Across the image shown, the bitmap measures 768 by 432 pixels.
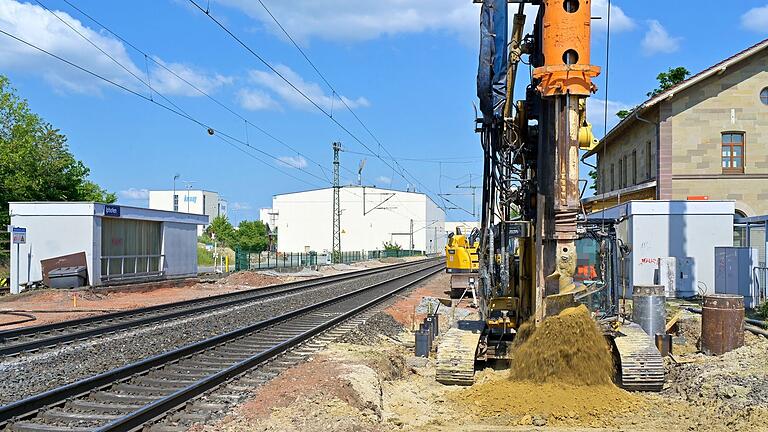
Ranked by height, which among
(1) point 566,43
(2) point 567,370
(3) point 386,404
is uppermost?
(1) point 566,43

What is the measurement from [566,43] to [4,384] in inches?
355

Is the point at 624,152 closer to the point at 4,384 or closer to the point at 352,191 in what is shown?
the point at 4,384

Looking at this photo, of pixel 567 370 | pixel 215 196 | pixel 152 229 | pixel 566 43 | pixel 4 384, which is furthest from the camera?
pixel 215 196

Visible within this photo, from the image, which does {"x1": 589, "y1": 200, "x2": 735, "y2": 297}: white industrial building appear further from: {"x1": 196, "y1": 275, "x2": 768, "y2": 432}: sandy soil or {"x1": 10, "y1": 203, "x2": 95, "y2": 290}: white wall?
{"x1": 10, "y1": 203, "x2": 95, "y2": 290}: white wall

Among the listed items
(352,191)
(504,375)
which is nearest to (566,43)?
(504,375)

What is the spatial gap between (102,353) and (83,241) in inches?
691

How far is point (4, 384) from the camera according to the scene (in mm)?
10516

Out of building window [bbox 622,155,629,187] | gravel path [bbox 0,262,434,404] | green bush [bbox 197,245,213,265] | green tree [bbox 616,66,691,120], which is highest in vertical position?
green tree [bbox 616,66,691,120]

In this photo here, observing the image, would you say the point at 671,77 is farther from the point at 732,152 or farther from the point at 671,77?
the point at 732,152

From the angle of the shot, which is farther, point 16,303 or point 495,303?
point 16,303

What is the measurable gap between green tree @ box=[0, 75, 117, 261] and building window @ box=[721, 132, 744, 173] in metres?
40.1

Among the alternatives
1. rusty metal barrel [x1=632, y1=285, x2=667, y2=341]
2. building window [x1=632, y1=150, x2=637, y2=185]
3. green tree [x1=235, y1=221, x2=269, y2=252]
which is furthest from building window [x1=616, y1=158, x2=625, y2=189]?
green tree [x1=235, y1=221, x2=269, y2=252]

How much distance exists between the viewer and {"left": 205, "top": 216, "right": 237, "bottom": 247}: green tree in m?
106

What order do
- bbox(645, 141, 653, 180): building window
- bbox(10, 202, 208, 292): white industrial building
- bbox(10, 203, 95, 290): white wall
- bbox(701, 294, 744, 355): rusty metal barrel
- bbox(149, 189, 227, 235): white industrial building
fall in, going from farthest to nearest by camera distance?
bbox(149, 189, 227, 235): white industrial building, bbox(645, 141, 653, 180): building window, bbox(10, 203, 95, 290): white wall, bbox(10, 202, 208, 292): white industrial building, bbox(701, 294, 744, 355): rusty metal barrel
